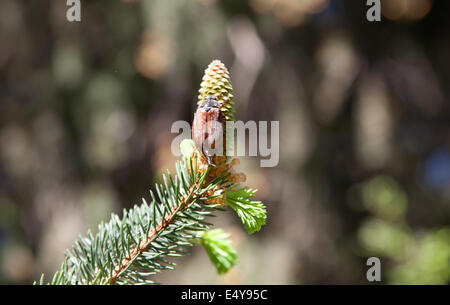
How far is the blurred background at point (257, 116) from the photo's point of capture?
1770 millimetres

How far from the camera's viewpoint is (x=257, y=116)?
1.99 m

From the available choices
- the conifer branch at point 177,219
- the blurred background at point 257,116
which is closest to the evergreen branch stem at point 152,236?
the conifer branch at point 177,219

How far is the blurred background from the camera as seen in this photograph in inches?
69.7

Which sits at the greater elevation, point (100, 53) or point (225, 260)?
point (100, 53)

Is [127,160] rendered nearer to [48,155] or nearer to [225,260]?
[48,155]

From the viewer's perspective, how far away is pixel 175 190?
41 centimetres

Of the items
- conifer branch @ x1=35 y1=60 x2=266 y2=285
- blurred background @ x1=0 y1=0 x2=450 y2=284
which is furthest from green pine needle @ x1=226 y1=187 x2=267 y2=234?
blurred background @ x1=0 y1=0 x2=450 y2=284

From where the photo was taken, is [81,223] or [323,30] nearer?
[81,223]

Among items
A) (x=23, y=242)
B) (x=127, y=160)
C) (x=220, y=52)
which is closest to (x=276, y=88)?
(x=220, y=52)

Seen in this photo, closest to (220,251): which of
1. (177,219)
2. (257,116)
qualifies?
(177,219)

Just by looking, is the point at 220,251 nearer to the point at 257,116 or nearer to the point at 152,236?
the point at 152,236

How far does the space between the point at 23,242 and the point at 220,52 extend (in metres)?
1.39

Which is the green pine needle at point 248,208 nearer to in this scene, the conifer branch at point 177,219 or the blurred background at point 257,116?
the conifer branch at point 177,219

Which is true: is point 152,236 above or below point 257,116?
below
